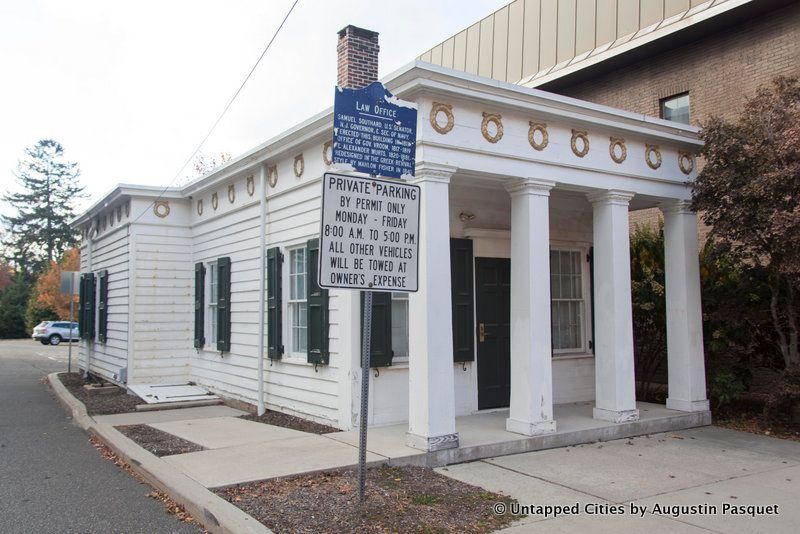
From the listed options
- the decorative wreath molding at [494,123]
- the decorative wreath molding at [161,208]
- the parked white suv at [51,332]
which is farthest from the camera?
the parked white suv at [51,332]

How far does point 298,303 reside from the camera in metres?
9.83

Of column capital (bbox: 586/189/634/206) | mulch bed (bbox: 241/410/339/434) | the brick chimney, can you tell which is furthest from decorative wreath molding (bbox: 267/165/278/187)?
column capital (bbox: 586/189/634/206)

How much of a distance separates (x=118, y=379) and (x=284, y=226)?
5965 mm

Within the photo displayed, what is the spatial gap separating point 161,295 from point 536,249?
8.39 metres

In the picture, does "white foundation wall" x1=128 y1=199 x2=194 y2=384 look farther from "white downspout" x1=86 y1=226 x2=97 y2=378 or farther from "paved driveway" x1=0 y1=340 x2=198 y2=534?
"white downspout" x1=86 y1=226 x2=97 y2=378

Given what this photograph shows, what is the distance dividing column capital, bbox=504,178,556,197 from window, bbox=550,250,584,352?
2948mm

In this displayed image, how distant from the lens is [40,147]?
67125mm

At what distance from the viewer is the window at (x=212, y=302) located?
12648 mm

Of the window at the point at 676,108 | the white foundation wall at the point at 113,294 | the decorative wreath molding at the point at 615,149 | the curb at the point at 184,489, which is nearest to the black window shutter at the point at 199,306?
the white foundation wall at the point at 113,294

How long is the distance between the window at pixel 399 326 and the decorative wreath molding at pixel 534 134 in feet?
8.33

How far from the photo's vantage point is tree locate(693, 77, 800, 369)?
7.97 metres

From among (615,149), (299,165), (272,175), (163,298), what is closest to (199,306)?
(163,298)

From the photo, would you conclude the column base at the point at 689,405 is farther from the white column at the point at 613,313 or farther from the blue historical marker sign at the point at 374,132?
the blue historical marker sign at the point at 374,132

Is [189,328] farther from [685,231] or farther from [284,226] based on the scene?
[685,231]
